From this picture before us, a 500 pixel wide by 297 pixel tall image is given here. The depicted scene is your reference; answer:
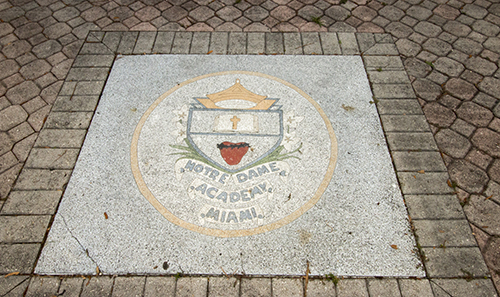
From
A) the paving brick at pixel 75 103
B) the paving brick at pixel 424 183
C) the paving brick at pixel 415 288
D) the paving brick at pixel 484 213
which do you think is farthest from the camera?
the paving brick at pixel 75 103

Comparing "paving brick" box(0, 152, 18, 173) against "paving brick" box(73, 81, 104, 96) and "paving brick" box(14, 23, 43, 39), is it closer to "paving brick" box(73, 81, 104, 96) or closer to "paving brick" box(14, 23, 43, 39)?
"paving brick" box(73, 81, 104, 96)

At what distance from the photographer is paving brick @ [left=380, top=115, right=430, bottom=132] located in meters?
3.24

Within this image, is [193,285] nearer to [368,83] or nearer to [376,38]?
[368,83]

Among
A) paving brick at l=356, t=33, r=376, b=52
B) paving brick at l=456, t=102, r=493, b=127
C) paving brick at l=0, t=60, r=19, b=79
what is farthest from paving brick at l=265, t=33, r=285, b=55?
paving brick at l=0, t=60, r=19, b=79

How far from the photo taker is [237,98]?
3408mm

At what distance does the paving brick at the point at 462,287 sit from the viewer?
91.2 inches

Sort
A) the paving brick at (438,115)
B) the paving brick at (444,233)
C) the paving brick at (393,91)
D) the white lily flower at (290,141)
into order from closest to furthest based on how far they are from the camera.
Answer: the paving brick at (444,233) < the white lily flower at (290,141) < the paving brick at (438,115) < the paving brick at (393,91)

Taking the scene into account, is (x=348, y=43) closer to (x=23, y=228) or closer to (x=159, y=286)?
(x=159, y=286)

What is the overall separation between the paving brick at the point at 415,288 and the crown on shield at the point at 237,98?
200cm

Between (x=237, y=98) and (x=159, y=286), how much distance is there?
1.97m

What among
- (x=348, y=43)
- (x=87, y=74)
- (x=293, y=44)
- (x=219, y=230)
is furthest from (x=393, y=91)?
(x=87, y=74)

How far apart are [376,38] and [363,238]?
109 inches

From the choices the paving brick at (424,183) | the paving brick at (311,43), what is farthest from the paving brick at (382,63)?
the paving brick at (424,183)

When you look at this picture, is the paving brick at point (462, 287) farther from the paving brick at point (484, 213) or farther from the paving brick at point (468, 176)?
the paving brick at point (468, 176)
